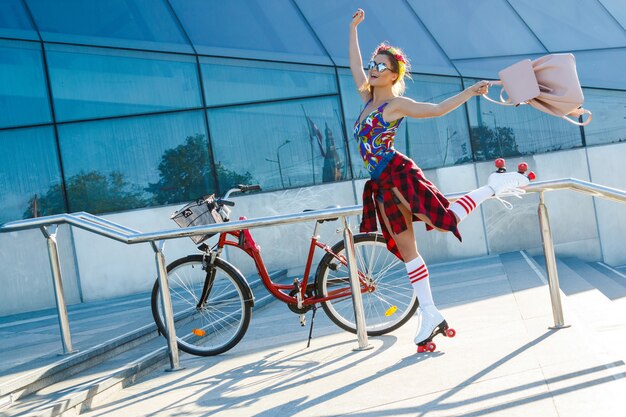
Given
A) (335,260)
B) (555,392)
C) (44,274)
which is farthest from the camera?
(44,274)

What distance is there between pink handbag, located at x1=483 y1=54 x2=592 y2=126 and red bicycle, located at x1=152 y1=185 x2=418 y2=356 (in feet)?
4.86

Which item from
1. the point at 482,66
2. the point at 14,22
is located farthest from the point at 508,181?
the point at 14,22

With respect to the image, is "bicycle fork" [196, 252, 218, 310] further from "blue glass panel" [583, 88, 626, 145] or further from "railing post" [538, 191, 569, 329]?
"blue glass panel" [583, 88, 626, 145]

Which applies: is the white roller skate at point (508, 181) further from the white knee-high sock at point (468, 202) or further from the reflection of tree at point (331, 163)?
the reflection of tree at point (331, 163)

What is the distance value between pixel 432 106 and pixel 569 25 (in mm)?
10276

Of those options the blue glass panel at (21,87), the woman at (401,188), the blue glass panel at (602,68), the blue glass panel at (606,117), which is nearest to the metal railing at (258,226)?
the woman at (401,188)

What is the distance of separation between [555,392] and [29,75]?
10.6 metres

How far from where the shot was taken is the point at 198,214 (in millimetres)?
5668

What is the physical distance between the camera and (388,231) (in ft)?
16.9

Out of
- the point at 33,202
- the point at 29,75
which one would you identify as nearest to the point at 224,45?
the point at 29,75

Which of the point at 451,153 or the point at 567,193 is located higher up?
the point at 451,153

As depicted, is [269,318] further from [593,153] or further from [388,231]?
[593,153]

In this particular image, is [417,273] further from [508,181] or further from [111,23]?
[111,23]

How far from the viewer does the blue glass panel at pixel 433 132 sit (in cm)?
1302
